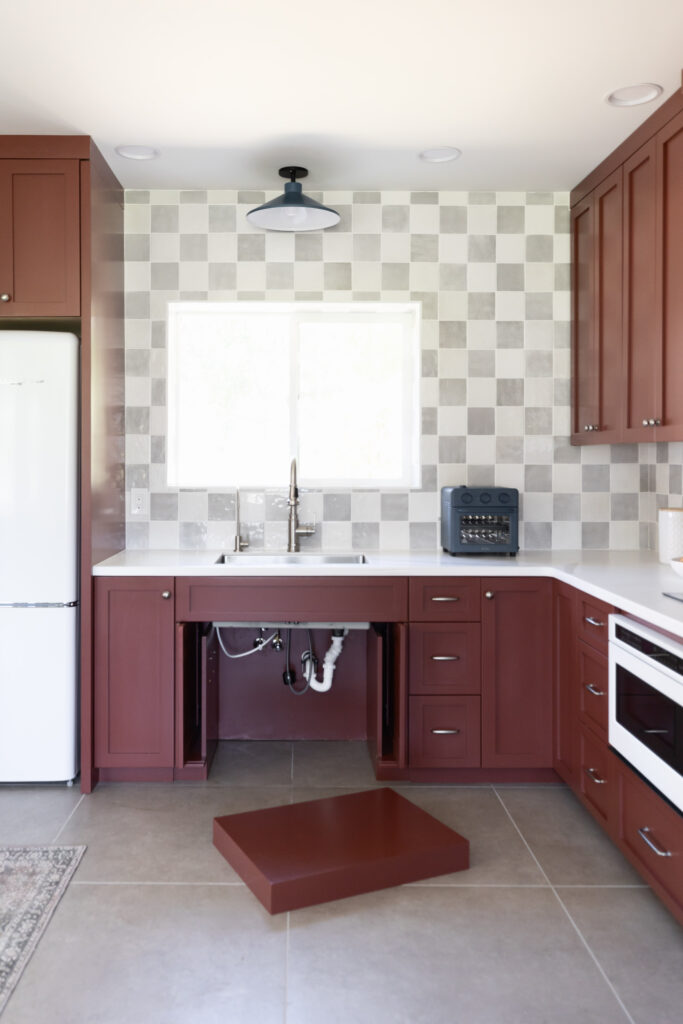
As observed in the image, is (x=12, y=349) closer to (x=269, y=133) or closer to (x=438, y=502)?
(x=269, y=133)

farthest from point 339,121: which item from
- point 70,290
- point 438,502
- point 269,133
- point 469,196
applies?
point 438,502

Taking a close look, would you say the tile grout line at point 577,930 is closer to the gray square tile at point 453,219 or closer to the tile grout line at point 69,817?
the tile grout line at point 69,817

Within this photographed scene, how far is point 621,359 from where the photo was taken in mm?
3189

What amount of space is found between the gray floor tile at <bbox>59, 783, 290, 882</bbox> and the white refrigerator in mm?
361

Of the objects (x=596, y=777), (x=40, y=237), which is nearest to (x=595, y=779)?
(x=596, y=777)

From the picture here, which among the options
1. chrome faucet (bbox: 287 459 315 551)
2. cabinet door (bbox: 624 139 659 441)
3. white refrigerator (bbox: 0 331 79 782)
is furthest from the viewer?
chrome faucet (bbox: 287 459 315 551)

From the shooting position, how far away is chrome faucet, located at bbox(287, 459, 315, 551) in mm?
3666

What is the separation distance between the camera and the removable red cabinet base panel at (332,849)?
2326 millimetres

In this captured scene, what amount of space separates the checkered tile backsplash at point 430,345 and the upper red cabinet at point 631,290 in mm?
183

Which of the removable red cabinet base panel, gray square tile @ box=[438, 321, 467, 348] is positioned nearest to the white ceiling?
gray square tile @ box=[438, 321, 467, 348]

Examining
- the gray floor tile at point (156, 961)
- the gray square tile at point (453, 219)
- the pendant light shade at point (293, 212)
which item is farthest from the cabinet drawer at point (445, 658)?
the gray square tile at point (453, 219)

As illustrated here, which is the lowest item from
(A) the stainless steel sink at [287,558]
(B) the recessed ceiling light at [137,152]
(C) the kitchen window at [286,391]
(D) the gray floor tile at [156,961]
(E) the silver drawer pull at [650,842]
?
(D) the gray floor tile at [156,961]

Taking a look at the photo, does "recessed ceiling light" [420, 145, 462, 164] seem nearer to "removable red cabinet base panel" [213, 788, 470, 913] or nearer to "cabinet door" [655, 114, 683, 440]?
"cabinet door" [655, 114, 683, 440]

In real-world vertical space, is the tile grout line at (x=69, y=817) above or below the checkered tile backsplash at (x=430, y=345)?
below
